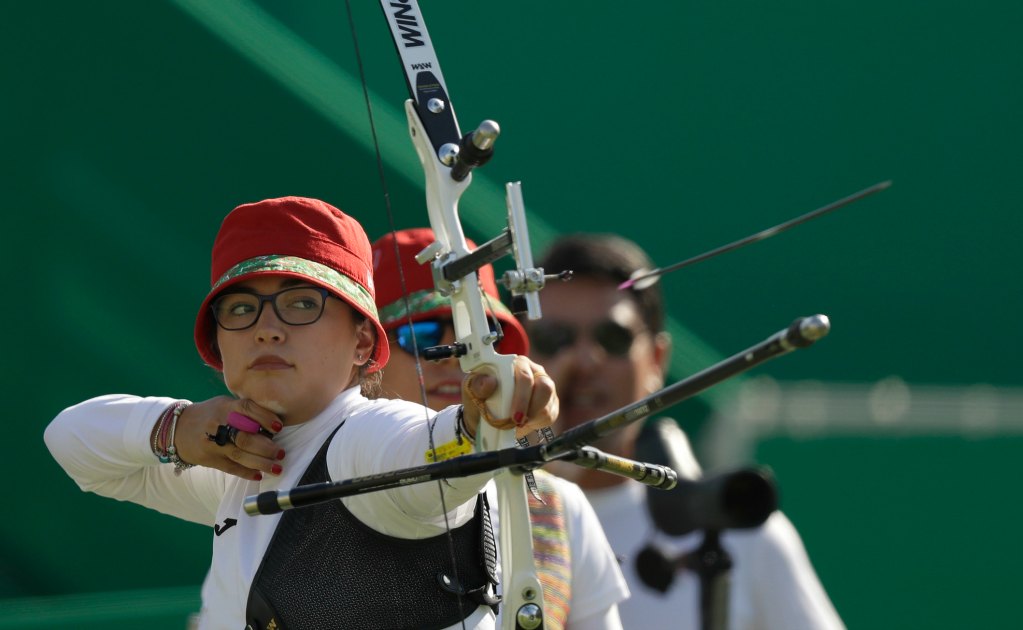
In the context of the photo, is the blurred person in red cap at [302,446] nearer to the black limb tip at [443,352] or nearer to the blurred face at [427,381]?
the black limb tip at [443,352]

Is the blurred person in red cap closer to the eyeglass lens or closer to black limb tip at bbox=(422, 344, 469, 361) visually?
black limb tip at bbox=(422, 344, 469, 361)

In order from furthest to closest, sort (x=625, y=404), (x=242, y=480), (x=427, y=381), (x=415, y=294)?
(x=625, y=404) < (x=415, y=294) < (x=427, y=381) < (x=242, y=480)

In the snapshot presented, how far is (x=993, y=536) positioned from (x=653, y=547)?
1218 millimetres

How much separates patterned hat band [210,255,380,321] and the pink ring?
0.14m

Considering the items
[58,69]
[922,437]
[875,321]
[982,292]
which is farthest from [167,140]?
[982,292]

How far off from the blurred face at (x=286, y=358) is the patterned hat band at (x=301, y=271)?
0.7 inches

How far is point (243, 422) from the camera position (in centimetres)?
159

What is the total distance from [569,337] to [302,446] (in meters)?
0.93

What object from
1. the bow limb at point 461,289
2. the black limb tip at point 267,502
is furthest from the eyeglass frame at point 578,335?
the black limb tip at point 267,502

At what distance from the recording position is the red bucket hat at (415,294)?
7.20 feet

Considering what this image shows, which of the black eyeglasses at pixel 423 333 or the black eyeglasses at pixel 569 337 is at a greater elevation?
the black eyeglasses at pixel 569 337

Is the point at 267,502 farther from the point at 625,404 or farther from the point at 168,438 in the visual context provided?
the point at 625,404

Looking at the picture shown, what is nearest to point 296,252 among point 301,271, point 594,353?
point 301,271

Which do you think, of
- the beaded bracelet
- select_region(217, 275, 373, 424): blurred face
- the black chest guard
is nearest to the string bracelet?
the black chest guard
